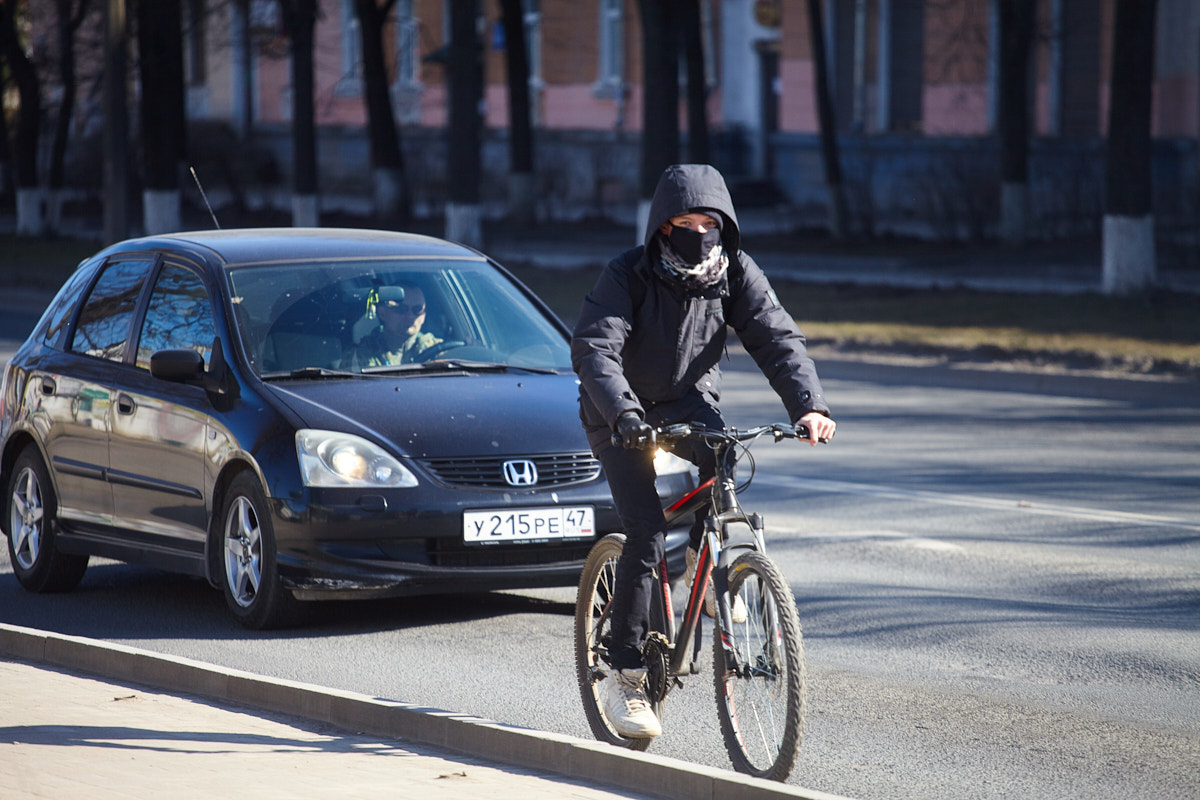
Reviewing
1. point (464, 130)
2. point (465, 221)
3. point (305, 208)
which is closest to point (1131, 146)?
point (464, 130)

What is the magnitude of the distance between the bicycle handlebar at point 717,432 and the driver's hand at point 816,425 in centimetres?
1

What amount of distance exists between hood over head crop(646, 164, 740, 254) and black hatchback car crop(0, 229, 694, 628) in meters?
2.23

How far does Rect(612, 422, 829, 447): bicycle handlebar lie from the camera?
186 inches

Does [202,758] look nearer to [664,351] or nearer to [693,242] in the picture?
[664,351]

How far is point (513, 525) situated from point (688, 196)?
2.36 m

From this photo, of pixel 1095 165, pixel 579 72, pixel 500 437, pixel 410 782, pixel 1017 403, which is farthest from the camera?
pixel 579 72

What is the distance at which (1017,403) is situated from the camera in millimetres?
14945

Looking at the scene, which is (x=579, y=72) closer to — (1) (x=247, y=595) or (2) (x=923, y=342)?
(2) (x=923, y=342)

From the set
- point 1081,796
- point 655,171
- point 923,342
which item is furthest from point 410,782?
point 655,171

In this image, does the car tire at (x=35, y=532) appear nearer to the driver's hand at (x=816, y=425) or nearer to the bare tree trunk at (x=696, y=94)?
the driver's hand at (x=816, y=425)

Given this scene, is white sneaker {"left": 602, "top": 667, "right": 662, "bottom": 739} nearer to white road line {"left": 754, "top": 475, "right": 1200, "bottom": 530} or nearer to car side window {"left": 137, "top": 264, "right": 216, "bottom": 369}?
car side window {"left": 137, "top": 264, "right": 216, "bottom": 369}

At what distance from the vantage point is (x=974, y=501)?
10.2 meters

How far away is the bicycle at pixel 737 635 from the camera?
4.71 metres

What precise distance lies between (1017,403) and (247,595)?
917 centimetres
